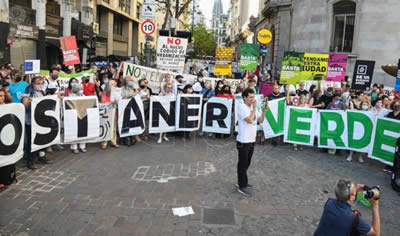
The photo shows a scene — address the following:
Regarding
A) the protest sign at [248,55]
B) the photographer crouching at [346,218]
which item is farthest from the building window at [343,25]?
the photographer crouching at [346,218]

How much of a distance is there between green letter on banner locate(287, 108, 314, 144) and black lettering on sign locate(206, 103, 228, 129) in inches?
74.4

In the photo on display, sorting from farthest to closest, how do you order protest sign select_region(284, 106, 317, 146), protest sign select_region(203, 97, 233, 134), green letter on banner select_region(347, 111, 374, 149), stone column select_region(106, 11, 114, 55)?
stone column select_region(106, 11, 114, 55) → protest sign select_region(203, 97, 233, 134) → protest sign select_region(284, 106, 317, 146) → green letter on banner select_region(347, 111, 374, 149)

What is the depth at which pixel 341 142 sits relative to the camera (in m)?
9.35

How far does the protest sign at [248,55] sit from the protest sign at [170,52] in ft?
15.8

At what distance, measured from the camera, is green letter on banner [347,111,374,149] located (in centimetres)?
895

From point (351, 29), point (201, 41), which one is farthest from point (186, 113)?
point (201, 41)

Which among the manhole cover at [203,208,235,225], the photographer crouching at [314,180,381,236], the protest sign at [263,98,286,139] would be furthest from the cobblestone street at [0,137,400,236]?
the photographer crouching at [314,180,381,236]

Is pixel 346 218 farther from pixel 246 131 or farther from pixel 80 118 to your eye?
pixel 80 118

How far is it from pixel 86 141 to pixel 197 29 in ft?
211

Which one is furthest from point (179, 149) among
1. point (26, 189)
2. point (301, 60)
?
point (301, 60)

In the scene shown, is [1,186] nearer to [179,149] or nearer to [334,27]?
[179,149]

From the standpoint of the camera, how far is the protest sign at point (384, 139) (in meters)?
8.05

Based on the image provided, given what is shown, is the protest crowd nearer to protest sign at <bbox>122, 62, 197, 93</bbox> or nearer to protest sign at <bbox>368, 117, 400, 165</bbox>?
protest sign at <bbox>368, 117, 400, 165</bbox>

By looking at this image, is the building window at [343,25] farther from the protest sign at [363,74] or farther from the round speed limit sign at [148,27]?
the round speed limit sign at [148,27]
